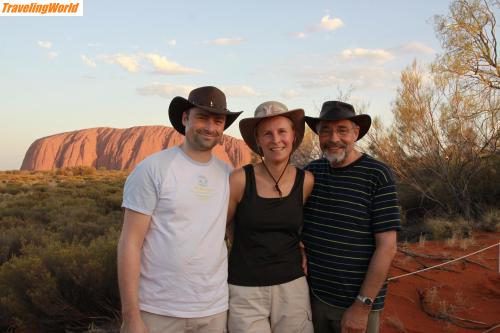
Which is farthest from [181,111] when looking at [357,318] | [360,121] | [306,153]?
[306,153]

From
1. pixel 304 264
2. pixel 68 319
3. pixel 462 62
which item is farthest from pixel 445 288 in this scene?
pixel 462 62

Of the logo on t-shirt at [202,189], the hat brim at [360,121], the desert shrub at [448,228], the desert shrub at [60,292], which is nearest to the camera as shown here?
the logo on t-shirt at [202,189]

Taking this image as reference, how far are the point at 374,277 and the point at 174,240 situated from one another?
3.73 feet

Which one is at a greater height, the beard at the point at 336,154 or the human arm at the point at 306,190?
the beard at the point at 336,154

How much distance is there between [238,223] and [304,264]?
1.67 feet

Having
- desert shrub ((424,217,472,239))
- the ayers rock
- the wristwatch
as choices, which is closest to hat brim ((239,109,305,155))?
the wristwatch

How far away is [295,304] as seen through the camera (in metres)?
2.87

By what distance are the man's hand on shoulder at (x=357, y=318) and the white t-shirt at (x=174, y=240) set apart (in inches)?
30.7

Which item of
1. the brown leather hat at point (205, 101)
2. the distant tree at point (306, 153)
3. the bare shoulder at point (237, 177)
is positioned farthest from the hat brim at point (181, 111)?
the distant tree at point (306, 153)

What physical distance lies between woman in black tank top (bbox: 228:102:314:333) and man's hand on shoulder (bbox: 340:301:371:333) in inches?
10.3

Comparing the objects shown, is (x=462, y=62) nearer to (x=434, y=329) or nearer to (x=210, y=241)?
(x=434, y=329)

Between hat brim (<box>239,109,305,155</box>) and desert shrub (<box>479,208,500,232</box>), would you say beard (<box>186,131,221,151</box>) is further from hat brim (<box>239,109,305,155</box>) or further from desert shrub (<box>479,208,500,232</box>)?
desert shrub (<box>479,208,500,232</box>)

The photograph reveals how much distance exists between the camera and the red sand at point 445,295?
5.71 meters

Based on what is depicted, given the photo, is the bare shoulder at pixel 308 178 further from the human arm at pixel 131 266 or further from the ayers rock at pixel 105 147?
the ayers rock at pixel 105 147
